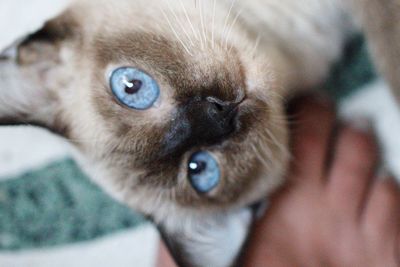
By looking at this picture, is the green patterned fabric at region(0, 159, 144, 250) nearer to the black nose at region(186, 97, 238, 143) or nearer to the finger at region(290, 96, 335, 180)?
the finger at region(290, 96, 335, 180)

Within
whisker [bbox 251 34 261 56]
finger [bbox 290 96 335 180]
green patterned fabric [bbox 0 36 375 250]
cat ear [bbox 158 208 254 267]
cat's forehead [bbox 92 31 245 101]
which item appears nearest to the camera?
cat's forehead [bbox 92 31 245 101]

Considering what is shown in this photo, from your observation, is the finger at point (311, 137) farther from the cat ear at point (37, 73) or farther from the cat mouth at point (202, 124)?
the cat ear at point (37, 73)

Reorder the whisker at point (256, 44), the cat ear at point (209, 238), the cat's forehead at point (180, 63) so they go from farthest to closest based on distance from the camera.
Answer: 1. the cat ear at point (209, 238)
2. the whisker at point (256, 44)
3. the cat's forehead at point (180, 63)

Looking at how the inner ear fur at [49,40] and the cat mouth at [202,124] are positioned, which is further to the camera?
the inner ear fur at [49,40]

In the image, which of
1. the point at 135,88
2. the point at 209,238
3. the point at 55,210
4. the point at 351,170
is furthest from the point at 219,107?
the point at 55,210

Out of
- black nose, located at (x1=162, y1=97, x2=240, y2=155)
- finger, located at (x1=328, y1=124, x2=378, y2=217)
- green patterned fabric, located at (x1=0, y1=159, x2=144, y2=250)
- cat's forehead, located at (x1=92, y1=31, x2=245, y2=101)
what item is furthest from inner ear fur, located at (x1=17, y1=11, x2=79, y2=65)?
finger, located at (x1=328, y1=124, x2=378, y2=217)

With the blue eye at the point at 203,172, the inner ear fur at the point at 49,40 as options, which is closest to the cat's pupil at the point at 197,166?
the blue eye at the point at 203,172

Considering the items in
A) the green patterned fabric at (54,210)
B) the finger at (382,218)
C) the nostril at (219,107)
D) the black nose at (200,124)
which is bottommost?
the green patterned fabric at (54,210)

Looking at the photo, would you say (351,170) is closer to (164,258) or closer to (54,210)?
(164,258)
